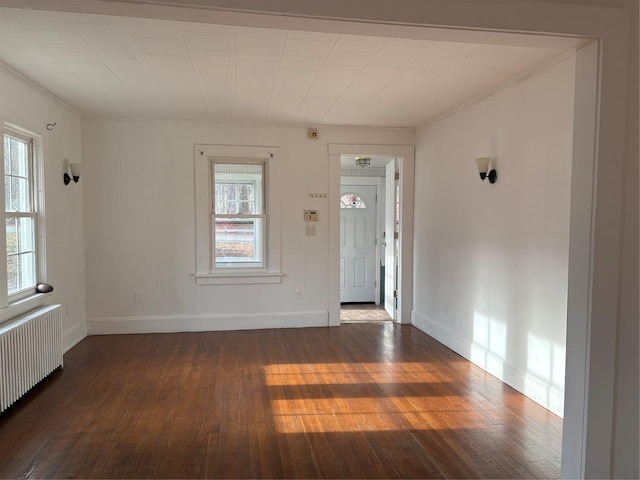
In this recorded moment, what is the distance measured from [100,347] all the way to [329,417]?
110 inches

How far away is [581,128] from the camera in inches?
75.5

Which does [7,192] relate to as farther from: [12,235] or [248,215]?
[248,215]

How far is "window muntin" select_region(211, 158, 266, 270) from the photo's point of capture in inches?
206

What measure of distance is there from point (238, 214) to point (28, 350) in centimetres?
259

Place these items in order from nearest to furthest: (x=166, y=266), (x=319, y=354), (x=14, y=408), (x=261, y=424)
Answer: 1. (x=261, y=424)
2. (x=14, y=408)
3. (x=319, y=354)
4. (x=166, y=266)

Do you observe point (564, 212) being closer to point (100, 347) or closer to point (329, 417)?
point (329, 417)

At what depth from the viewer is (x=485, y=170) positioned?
3.77 m

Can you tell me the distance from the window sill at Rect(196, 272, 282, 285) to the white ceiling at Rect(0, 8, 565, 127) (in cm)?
184

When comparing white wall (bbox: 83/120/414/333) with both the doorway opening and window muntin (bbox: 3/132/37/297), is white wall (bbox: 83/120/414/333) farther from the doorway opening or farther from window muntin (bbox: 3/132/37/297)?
the doorway opening

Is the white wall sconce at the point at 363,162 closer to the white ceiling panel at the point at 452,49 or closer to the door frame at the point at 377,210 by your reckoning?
the door frame at the point at 377,210

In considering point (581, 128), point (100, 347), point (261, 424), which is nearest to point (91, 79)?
point (100, 347)

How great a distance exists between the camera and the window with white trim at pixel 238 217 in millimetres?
5137

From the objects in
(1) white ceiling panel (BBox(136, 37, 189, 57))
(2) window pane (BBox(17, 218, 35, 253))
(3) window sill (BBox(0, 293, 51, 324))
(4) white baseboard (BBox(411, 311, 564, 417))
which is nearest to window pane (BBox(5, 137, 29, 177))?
(2) window pane (BBox(17, 218, 35, 253))

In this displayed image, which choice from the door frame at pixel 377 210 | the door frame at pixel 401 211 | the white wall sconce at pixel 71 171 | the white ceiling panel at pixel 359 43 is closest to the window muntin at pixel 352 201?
the door frame at pixel 377 210
